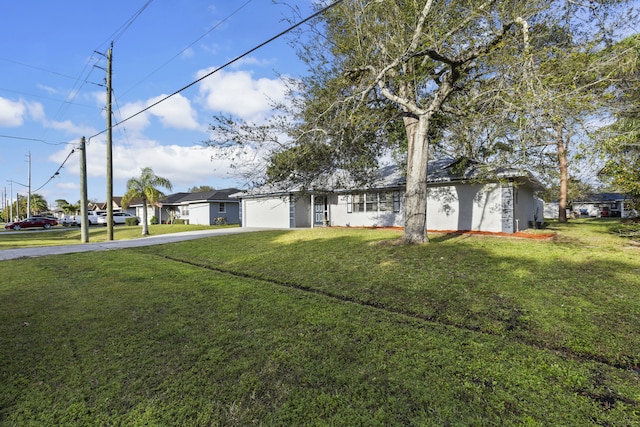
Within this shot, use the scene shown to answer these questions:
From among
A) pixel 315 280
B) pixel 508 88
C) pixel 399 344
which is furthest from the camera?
pixel 508 88

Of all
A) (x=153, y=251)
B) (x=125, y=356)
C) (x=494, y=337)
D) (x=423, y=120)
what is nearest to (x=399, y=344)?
(x=494, y=337)

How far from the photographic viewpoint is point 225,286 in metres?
6.54

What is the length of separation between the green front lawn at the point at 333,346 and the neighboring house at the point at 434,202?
6.55m

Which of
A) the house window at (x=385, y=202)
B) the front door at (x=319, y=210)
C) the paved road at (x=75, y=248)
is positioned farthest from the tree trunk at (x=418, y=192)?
the paved road at (x=75, y=248)

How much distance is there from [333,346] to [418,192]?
7687 millimetres

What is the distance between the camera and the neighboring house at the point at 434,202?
1387 cm

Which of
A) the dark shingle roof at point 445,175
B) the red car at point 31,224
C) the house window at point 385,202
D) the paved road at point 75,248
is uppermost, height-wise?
the dark shingle roof at point 445,175

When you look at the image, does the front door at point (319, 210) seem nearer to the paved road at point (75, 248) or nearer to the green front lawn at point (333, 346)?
the paved road at point (75, 248)

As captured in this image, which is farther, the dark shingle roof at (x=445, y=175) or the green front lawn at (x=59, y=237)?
the green front lawn at (x=59, y=237)

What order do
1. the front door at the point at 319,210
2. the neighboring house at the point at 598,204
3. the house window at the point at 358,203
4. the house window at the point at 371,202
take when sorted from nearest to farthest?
1. the house window at the point at 371,202
2. the house window at the point at 358,203
3. the front door at the point at 319,210
4. the neighboring house at the point at 598,204

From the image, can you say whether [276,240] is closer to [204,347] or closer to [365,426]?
[204,347]

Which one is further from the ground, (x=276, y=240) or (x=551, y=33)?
(x=551, y=33)

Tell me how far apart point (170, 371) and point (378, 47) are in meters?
9.73

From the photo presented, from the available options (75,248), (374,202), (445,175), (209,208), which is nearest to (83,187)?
(75,248)
